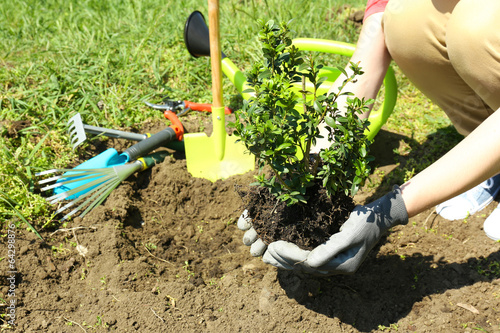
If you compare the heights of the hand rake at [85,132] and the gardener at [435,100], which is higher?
the gardener at [435,100]

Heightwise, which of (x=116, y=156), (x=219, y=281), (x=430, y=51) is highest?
(x=430, y=51)

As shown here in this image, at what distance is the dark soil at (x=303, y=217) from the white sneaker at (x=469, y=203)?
0.70 meters

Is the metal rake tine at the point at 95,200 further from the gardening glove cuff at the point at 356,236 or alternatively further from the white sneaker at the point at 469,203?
the white sneaker at the point at 469,203

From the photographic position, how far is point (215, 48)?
2.18 metres

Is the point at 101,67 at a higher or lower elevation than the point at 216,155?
higher

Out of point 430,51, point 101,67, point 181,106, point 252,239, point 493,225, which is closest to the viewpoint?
point 252,239

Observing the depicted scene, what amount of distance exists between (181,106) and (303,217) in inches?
53.2

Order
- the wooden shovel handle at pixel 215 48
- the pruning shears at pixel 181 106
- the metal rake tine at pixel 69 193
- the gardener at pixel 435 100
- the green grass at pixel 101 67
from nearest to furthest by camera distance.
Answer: the gardener at pixel 435 100 → the metal rake tine at pixel 69 193 → the wooden shovel handle at pixel 215 48 → the green grass at pixel 101 67 → the pruning shears at pixel 181 106

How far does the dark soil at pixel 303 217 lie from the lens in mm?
1465

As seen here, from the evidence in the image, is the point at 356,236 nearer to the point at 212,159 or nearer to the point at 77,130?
the point at 212,159

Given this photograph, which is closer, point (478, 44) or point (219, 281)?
point (478, 44)

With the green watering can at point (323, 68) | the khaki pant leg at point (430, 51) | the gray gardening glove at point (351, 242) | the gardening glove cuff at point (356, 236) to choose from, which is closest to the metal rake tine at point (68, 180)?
the green watering can at point (323, 68)

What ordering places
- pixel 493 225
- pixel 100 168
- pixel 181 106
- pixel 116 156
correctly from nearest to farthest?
pixel 493 225 → pixel 100 168 → pixel 116 156 → pixel 181 106

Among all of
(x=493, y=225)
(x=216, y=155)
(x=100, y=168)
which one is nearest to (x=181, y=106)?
(x=216, y=155)
